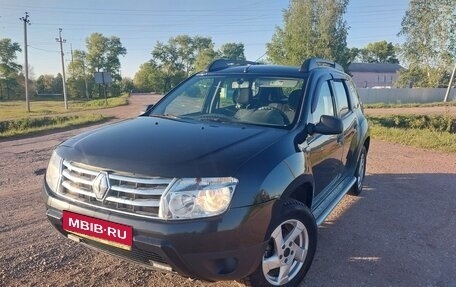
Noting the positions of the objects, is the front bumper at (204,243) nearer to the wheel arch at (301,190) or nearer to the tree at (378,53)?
the wheel arch at (301,190)

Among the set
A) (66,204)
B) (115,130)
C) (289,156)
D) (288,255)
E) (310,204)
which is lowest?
(288,255)

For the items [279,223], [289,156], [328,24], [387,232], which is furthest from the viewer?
[328,24]

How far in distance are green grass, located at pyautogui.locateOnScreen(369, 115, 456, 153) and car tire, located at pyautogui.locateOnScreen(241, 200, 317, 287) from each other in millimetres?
8331

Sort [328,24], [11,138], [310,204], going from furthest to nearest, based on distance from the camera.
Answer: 1. [328,24]
2. [11,138]
3. [310,204]

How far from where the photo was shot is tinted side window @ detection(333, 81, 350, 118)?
4.22 meters

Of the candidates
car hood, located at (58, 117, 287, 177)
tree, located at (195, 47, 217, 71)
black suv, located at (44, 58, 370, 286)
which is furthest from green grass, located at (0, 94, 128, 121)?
tree, located at (195, 47, 217, 71)

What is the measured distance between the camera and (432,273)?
321 centimetres


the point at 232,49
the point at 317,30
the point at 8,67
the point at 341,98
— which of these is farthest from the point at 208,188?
the point at 232,49

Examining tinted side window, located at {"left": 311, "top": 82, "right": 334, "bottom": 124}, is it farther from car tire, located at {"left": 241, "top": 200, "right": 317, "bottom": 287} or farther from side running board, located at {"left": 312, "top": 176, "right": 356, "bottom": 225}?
car tire, located at {"left": 241, "top": 200, "right": 317, "bottom": 287}

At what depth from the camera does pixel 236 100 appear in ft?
12.4

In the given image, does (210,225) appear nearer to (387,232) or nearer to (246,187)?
(246,187)

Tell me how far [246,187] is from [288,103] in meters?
1.43

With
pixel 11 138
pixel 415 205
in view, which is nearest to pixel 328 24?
pixel 11 138

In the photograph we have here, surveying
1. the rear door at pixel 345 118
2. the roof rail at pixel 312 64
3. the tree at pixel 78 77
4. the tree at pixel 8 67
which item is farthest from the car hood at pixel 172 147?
the tree at pixel 78 77
